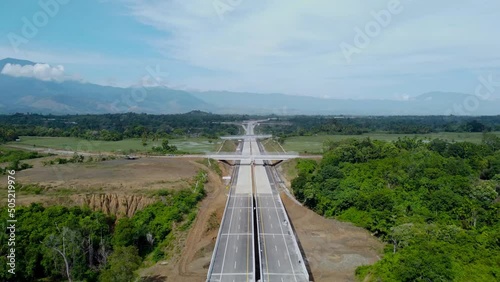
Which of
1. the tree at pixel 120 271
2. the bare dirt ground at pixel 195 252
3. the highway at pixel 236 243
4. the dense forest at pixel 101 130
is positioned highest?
the dense forest at pixel 101 130

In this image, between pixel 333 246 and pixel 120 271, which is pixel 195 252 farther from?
pixel 333 246

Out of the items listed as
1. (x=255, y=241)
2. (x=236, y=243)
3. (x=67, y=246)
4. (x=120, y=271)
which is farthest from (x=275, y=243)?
(x=67, y=246)

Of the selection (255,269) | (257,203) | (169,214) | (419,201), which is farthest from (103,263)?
(419,201)

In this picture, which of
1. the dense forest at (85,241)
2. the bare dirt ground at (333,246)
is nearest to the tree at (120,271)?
the dense forest at (85,241)

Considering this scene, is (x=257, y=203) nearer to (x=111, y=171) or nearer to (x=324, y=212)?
(x=324, y=212)

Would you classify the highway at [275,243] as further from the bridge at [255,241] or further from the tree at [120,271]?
the tree at [120,271]
